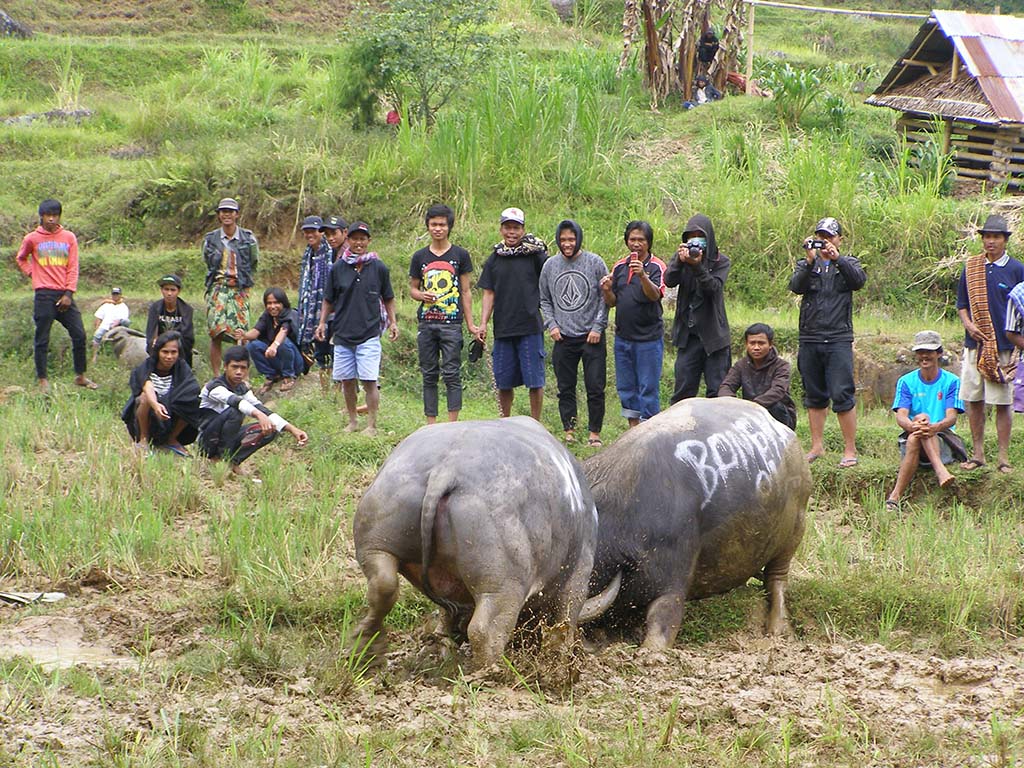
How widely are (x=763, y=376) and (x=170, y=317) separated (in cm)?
500

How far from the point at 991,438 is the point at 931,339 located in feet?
4.27

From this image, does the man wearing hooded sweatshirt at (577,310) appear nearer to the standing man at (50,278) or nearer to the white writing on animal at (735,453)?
the white writing on animal at (735,453)

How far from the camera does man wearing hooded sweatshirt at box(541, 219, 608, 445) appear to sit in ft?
31.9

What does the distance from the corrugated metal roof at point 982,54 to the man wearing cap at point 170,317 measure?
407 inches

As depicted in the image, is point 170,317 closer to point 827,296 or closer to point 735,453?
point 827,296

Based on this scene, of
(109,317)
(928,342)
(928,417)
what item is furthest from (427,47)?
(928,417)

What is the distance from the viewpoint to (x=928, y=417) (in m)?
9.16

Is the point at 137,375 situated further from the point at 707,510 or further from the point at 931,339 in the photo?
the point at 931,339

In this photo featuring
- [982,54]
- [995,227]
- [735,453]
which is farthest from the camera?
[982,54]

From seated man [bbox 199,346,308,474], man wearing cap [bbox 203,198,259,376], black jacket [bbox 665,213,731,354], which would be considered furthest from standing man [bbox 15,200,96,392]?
black jacket [bbox 665,213,731,354]

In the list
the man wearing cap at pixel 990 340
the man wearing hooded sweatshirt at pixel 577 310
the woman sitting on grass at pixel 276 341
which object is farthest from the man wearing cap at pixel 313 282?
the man wearing cap at pixel 990 340

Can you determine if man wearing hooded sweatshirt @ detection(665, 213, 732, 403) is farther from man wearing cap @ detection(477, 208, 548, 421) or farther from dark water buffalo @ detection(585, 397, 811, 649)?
dark water buffalo @ detection(585, 397, 811, 649)

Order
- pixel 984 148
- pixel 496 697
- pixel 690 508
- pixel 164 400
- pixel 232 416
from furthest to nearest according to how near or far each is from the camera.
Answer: pixel 984 148, pixel 164 400, pixel 232 416, pixel 690 508, pixel 496 697

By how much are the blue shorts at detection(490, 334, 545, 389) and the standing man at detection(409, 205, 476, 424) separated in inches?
11.8
